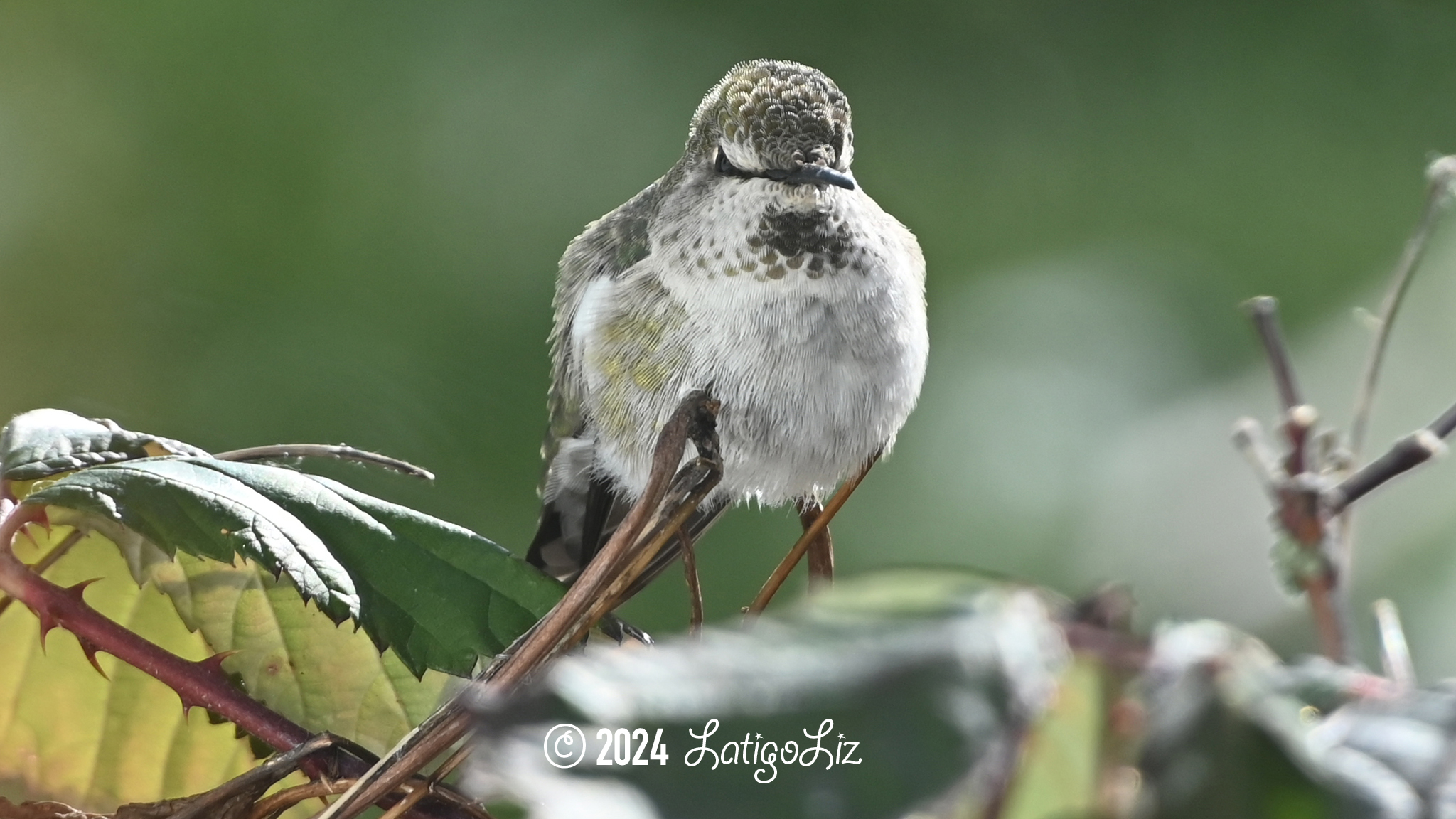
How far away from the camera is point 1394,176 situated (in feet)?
7.40

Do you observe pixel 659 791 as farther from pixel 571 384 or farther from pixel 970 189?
pixel 970 189

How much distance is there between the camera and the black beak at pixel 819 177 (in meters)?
1.05

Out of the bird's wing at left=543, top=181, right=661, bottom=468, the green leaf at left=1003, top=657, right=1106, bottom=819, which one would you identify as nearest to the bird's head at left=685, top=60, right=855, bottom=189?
the bird's wing at left=543, top=181, right=661, bottom=468

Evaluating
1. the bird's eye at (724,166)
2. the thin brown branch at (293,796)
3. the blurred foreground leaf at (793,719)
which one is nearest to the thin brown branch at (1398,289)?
the blurred foreground leaf at (793,719)

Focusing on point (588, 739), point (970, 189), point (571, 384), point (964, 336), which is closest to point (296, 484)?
point (588, 739)

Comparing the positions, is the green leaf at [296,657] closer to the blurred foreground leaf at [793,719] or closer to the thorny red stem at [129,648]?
the thorny red stem at [129,648]

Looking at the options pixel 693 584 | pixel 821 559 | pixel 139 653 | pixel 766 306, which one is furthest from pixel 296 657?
pixel 766 306

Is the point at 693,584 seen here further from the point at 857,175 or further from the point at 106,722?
the point at 857,175

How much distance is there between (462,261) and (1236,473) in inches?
55.7

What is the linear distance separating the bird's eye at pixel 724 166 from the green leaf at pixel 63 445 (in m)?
0.60

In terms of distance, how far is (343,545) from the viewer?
0.64m

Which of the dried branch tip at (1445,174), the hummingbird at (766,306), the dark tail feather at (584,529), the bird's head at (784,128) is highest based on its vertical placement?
the bird's head at (784,128)

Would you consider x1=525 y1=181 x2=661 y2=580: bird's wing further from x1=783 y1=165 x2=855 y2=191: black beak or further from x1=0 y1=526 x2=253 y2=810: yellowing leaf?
x1=0 y1=526 x2=253 y2=810: yellowing leaf

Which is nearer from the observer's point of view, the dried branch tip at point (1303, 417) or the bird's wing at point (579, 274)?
the dried branch tip at point (1303, 417)
